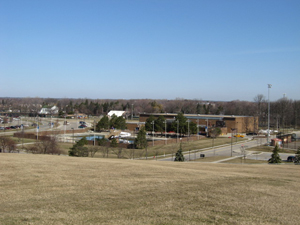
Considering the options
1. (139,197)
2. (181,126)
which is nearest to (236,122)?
(181,126)

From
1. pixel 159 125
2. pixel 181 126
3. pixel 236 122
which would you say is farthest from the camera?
pixel 236 122

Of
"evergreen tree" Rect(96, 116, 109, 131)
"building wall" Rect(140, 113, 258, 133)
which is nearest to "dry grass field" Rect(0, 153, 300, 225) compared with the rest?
"evergreen tree" Rect(96, 116, 109, 131)

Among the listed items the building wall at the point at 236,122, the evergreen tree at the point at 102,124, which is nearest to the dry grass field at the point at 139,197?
the evergreen tree at the point at 102,124

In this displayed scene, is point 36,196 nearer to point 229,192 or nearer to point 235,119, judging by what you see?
point 229,192

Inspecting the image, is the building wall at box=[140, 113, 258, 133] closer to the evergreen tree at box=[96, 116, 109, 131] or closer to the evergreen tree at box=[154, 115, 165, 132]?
the evergreen tree at box=[154, 115, 165, 132]

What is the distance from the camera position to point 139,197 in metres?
11.0

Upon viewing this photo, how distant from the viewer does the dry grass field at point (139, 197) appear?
8.60 m

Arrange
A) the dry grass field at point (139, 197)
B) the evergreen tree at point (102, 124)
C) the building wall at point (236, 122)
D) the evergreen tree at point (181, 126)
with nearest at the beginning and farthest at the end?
the dry grass field at point (139, 197) < the evergreen tree at point (181, 126) < the evergreen tree at point (102, 124) < the building wall at point (236, 122)

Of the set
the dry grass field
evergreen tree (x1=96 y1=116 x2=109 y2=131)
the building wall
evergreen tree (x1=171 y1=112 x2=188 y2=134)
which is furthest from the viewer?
the building wall

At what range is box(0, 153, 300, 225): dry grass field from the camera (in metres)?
8.60

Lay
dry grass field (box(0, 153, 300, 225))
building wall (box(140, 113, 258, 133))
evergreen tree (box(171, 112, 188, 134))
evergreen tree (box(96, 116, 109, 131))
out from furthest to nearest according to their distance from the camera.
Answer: building wall (box(140, 113, 258, 133)), evergreen tree (box(96, 116, 109, 131)), evergreen tree (box(171, 112, 188, 134)), dry grass field (box(0, 153, 300, 225))

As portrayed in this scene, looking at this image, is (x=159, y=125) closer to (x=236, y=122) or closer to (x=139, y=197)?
(x=236, y=122)

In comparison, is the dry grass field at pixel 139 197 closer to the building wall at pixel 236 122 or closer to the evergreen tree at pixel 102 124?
the evergreen tree at pixel 102 124

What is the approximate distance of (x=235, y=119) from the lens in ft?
241
